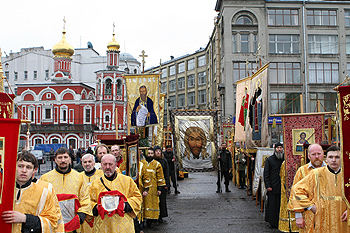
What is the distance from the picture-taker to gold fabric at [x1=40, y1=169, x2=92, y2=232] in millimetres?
5199

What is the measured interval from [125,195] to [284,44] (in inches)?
1448

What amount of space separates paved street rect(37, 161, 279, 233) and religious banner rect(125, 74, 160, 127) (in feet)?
12.2

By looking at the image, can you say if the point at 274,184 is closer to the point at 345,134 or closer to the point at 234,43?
the point at 345,134

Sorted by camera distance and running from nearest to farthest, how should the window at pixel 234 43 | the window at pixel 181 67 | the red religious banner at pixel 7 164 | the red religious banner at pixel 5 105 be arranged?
the red religious banner at pixel 7 164
the red religious banner at pixel 5 105
the window at pixel 234 43
the window at pixel 181 67

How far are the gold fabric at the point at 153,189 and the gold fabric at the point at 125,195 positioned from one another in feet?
12.8

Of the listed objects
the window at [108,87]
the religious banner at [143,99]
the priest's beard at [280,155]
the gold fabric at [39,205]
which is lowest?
the gold fabric at [39,205]

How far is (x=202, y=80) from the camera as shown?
186ft

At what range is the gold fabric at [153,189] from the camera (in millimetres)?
9469

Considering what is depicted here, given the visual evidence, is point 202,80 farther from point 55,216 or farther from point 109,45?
point 55,216

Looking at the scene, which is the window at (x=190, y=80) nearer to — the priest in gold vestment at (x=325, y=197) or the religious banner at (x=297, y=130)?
the religious banner at (x=297, y=130)

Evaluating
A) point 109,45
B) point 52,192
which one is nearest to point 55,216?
point 52,192

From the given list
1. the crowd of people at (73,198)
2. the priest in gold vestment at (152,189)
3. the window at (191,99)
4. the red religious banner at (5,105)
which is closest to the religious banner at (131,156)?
the crowd of people at (73,198)

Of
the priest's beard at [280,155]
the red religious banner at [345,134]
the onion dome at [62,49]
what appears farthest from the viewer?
the onion dome at [62,49]

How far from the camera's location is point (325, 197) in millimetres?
5113
